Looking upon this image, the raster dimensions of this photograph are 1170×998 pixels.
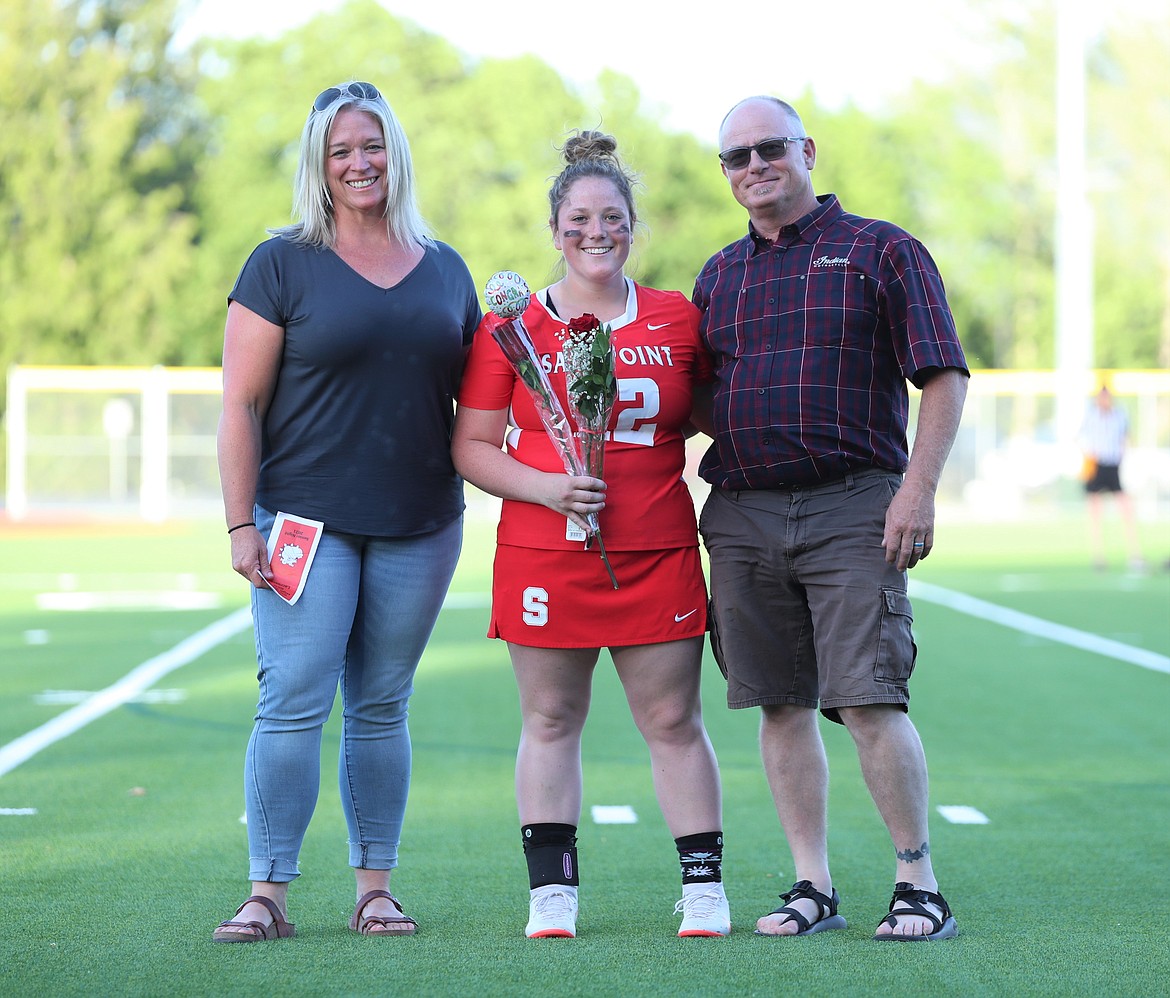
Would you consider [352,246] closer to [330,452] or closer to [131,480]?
[330,452]

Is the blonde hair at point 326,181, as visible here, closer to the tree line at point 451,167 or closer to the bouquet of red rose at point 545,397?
the bouquet of red rose at point 545,397

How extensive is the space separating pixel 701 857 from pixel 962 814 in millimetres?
1958

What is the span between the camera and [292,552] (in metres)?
4.01

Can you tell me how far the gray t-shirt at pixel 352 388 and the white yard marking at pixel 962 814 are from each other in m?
2.48

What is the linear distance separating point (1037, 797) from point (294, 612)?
325 cm

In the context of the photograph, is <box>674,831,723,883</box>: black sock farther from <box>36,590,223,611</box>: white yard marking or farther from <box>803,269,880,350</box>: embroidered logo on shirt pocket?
<box>36,590,223,611</box>: white yard marking

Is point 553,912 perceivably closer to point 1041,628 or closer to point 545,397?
point 545,397

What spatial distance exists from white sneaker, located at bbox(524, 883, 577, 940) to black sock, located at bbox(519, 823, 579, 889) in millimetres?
20

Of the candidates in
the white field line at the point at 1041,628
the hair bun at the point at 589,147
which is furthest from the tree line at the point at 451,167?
the hair bun at the point at 589,147

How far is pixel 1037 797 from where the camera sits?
20.0 ft

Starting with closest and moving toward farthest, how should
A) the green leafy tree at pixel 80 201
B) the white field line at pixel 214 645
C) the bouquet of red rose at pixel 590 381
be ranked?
the bouquet of red rose at pixel 590 381 < the white field line at pixel 214 645 < the green leafy tree at pixel 80 201

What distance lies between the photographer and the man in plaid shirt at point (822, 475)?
402 cm

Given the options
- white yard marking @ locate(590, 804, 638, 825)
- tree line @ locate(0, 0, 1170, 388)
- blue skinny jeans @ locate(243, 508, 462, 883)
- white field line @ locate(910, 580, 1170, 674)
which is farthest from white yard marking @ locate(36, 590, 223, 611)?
tree line @ locate(0, 0, 1170, 388)

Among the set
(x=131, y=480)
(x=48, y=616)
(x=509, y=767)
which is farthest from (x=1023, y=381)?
(x=509, y=767)
